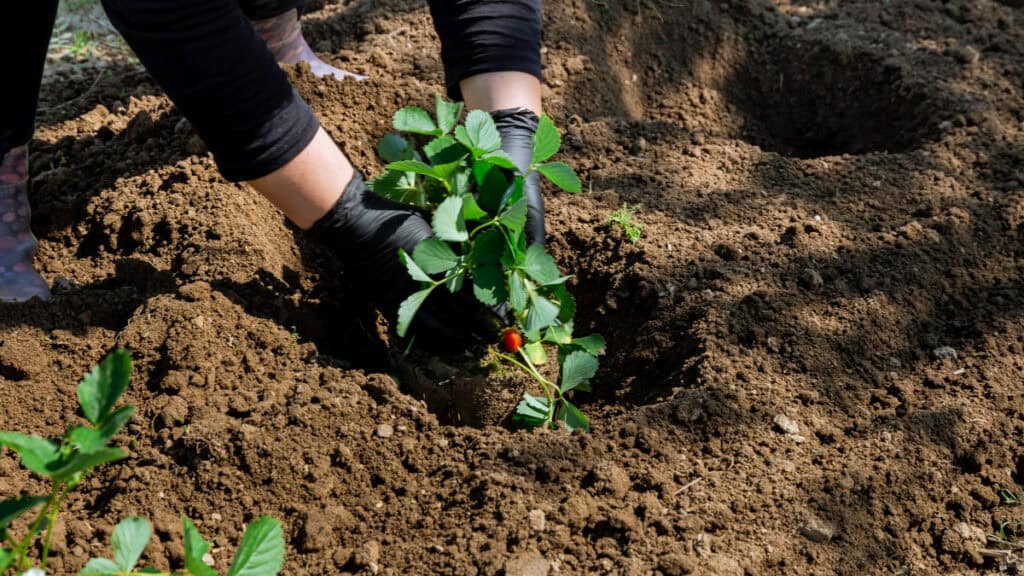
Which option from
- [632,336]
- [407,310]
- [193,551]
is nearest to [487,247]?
[407,310]

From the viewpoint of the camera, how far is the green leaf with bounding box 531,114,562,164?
6.96 ft

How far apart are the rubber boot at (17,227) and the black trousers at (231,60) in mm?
402

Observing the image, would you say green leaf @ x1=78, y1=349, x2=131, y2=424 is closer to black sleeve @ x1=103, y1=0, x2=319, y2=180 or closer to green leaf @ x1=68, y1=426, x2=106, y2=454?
green leaf @ x1=68, y1=426, x2=106, y2=454

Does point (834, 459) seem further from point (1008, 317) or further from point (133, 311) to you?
point (133, 311)

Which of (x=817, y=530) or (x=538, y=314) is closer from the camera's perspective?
(x=817, y=530)

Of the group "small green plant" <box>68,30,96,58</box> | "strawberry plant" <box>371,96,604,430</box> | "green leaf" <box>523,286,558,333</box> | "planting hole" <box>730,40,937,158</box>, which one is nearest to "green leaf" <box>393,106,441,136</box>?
"strawberry plant" <box>371,96,604,430</box>

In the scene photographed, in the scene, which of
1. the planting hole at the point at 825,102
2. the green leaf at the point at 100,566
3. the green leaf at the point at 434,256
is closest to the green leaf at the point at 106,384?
the green leaf at the point at 100,566

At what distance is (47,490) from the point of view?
205 centimetres

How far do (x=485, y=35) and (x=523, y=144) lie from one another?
0.30m

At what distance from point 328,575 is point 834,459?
3.60 ft

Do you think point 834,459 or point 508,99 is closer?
point 834,459

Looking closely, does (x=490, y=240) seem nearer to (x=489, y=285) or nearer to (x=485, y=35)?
(x=489, y=285)

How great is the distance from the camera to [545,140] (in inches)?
84.5

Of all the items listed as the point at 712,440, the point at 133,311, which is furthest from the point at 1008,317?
the point at 133,311
